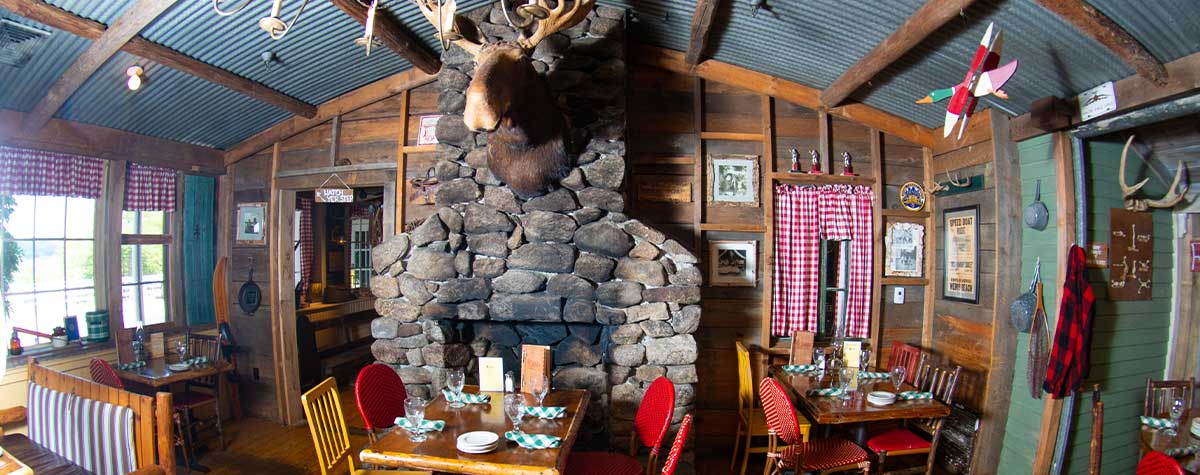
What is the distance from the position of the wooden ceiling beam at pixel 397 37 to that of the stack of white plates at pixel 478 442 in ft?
7.97

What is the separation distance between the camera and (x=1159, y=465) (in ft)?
7.31

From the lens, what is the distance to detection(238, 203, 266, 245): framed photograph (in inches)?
193

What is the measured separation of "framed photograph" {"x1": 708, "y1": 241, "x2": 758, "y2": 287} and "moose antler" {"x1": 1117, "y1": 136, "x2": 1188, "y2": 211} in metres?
2.29

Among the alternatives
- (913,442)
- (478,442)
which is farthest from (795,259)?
(478,442)

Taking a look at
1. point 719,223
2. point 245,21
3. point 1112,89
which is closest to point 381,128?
point 245,21

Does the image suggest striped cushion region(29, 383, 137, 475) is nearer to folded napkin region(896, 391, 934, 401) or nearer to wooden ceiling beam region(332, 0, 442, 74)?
wooden ceiling beam region(332, 0, 442, 74)

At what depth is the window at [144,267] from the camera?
14.8 ft

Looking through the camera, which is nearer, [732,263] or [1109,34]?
[1109,34]

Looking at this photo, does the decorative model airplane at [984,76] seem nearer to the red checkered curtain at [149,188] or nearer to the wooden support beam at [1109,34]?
the wooden support beam at [1109,34]

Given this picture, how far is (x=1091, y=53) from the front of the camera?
105 inches

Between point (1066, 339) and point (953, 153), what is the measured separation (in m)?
1.53

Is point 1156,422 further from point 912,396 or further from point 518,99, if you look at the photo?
point 518,99

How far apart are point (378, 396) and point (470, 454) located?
1.03 metres

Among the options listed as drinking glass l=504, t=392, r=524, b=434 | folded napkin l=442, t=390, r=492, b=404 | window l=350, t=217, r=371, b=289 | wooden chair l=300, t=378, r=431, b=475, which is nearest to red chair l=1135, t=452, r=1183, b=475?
drinking glass l=504, t=392, r=524, b=434
